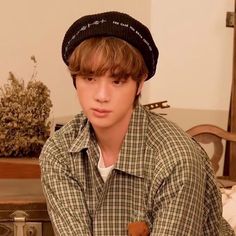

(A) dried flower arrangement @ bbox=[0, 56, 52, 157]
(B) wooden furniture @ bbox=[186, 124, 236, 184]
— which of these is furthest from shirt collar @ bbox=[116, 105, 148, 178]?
(B) wooden furniture @ bbox=[186, 124, 236, 184]

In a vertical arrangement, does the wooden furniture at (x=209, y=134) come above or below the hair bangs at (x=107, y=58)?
below

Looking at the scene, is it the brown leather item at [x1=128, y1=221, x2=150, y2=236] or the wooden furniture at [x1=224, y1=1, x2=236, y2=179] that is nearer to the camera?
the brown leather item at [x1=128, y1=221, x2=150, y2=236]

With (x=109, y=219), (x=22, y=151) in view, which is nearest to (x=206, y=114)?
(x=22, y=151)

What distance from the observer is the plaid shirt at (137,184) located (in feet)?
3.44

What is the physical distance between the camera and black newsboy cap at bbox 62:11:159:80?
1.04 m

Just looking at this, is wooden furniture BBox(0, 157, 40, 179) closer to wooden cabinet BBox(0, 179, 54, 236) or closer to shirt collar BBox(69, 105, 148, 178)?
wooden cabinet BBox(0, 179, 54, 236)

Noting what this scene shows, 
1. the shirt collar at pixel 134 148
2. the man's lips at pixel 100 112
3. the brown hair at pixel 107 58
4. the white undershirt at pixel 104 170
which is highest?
the brown hair at pixel 107 58

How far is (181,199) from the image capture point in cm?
104

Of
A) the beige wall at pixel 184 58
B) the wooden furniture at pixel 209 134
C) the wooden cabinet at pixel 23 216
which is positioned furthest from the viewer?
the beige wall at pixel 184 58

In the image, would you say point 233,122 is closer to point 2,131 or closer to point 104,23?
point 2,131

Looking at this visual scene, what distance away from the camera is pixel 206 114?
2.52m

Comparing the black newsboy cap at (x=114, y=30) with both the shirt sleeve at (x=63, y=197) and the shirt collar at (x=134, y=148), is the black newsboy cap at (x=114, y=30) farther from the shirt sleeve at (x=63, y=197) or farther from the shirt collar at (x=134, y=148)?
the shirt sleeve at (x=63, y=197)

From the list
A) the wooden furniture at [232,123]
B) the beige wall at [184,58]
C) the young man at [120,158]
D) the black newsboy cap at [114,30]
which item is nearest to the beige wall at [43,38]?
the beige wall at [184,58]

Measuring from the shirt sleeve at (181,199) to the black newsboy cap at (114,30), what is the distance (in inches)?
9.4
